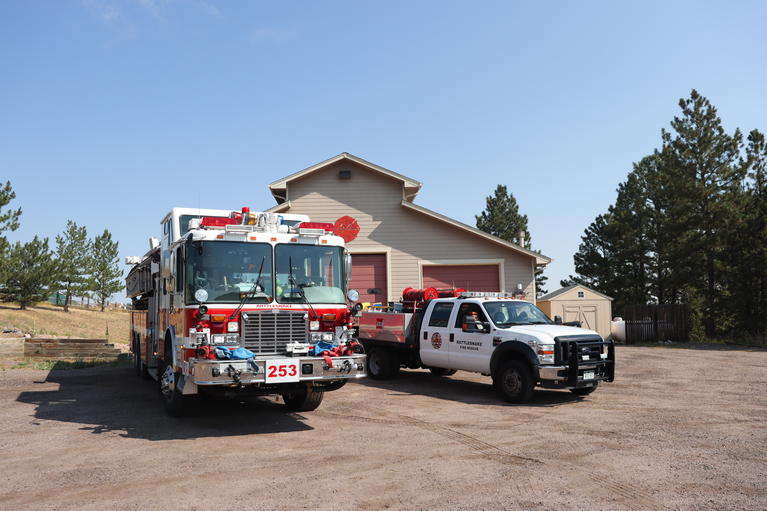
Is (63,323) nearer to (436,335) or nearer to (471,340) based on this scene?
A: (436,335)

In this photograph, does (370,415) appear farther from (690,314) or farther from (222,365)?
(690,314)

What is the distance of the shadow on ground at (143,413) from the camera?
859 centimetres

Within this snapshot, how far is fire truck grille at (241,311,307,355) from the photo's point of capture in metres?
8.42

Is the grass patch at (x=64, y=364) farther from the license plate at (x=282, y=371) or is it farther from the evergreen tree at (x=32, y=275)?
the evergreen tree at (x=32, y=275)

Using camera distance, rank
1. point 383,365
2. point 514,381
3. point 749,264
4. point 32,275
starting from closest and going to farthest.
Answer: point 514,381
point 383,365
point 749,264
point 32,275

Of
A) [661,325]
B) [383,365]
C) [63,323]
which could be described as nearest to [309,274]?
[383,365]

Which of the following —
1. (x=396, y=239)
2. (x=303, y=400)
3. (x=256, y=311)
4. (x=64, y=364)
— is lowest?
(x=64, y=364)

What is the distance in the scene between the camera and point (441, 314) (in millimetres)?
12891

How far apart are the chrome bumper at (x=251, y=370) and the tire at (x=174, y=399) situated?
867 mm

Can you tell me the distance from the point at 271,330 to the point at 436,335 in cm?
508

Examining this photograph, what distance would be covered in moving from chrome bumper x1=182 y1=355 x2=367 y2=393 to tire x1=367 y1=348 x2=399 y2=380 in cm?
553

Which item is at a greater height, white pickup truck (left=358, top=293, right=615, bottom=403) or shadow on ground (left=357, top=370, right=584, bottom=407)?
white pickup truck (left=358, top=293, right=615, bottom=403)

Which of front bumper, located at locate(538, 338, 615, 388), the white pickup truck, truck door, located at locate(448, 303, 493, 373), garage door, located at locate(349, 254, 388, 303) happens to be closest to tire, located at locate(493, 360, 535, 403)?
the white pickup truck

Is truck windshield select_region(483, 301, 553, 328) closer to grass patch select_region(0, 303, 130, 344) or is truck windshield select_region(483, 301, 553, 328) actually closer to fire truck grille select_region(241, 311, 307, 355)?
fire truck grille select_region(241, 311, 307, 355)
